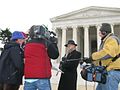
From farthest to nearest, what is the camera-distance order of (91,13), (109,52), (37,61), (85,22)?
(85,22) → (91,13) → (109,52) → (37,61)

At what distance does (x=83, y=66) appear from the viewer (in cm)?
581

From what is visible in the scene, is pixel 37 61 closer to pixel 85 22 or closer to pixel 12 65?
pixel 12 65

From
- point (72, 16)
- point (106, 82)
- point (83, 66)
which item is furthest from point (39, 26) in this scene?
point (72, 16)

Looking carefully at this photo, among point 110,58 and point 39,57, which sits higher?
point 39,57

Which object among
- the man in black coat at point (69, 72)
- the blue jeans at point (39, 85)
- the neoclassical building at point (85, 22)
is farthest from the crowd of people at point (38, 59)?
the neoclassical building at point (85, 22)

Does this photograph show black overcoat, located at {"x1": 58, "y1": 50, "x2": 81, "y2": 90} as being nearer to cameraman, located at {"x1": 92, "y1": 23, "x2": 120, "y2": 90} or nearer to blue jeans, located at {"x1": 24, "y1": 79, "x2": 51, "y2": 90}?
cameraman, located at {"x1": 92, "y1": 23, "x2": 120, "y2": 90}

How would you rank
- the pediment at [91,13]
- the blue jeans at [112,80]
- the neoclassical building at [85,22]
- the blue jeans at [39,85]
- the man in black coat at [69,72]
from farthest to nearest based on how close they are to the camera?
the neoclassical building at [85,22] < the pediment at [91,13] < the man in black coat at [69,72] < the blue jeans at [112,80] < the blue jeans at [39,85]

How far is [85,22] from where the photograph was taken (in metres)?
43.0

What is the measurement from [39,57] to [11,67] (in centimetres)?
81

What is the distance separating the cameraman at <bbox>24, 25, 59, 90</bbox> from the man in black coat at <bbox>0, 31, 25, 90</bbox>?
366 mm

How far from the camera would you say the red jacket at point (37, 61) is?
4.79 meters

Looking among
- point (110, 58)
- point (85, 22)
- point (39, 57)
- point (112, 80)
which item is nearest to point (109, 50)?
point (110, 58)

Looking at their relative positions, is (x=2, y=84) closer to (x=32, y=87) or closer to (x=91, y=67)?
(x=32, y=87)

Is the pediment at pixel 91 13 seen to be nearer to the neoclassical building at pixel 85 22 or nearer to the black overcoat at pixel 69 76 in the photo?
the neoclassical building at pixel 85 22
